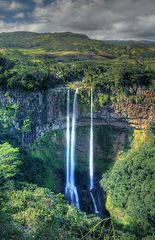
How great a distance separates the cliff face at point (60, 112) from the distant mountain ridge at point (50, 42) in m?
37.1

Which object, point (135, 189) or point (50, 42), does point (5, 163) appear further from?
point (50, 42)

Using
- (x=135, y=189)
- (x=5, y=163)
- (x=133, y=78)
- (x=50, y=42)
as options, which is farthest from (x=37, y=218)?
(x=50, y=42)

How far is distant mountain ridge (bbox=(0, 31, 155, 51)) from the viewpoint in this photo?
68.2m

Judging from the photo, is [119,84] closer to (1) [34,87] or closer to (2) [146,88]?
(2) [146,88]

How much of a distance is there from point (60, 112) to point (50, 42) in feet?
170

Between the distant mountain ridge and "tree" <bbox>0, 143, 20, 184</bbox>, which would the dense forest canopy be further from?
the distant mountain ridge

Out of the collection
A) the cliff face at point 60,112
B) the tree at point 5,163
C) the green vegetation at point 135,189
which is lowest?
the green vegetation at point 135,189

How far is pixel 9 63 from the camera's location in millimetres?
30703

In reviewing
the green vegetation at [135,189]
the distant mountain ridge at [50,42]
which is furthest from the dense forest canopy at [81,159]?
the distant mountain ridge at [50,42]

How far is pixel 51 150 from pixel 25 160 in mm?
3059

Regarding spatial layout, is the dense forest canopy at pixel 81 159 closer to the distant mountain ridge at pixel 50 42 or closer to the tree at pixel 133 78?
the tree at pixel 133 78

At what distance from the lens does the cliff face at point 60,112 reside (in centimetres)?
2794

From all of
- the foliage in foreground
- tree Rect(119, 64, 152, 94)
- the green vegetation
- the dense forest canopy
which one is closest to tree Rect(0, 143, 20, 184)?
the dense forest canopy

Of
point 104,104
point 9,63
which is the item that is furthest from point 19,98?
point 104,104
